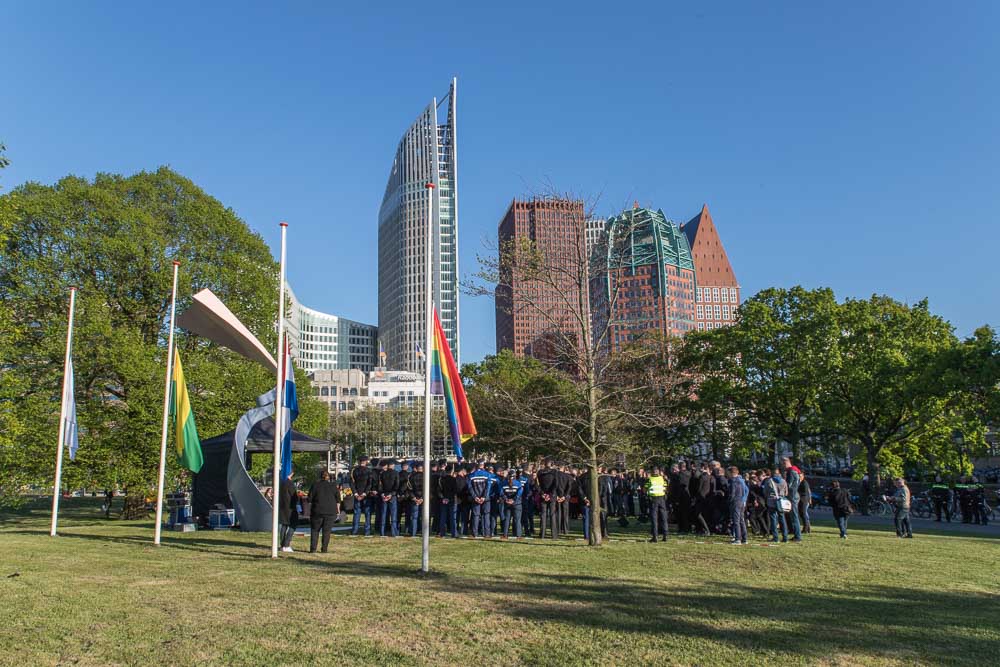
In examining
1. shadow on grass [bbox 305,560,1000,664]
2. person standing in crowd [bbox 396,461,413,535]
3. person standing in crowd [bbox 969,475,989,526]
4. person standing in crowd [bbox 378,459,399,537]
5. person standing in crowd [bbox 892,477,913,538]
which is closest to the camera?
shadow on grass [bbox 305,560,1000,664]

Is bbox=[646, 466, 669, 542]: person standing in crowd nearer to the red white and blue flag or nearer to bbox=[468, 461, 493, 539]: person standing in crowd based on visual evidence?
bbox=[468, 461, 493, 539]: person standing in crowd

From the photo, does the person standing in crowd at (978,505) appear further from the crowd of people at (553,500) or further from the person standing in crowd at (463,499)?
the person standing in crowd at (463,499)

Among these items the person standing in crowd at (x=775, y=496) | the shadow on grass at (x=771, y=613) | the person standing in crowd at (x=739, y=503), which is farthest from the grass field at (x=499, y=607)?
the person standing in crowd at (x=775, y=496)

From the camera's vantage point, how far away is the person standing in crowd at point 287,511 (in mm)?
14766

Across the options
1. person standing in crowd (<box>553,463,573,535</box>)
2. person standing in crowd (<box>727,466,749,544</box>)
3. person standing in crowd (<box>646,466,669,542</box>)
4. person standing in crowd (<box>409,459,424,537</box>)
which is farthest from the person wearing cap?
person standing in crowd (<box>727,466,749,544</box>)

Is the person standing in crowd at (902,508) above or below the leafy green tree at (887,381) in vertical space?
below

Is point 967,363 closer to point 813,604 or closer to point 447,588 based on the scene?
point 813,604

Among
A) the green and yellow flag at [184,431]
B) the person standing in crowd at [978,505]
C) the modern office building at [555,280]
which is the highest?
the modern office building at [555,280]

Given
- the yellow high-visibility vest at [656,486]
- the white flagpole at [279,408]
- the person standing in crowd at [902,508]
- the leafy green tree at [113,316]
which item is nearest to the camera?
the white flagpole at [279,408]

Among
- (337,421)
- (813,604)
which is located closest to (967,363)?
(813,604)

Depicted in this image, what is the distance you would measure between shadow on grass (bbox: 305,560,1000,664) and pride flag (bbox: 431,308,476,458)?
2868mm

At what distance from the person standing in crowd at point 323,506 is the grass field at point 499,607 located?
1.60 ft

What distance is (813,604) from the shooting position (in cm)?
923

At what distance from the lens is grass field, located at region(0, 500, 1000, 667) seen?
6863mm
